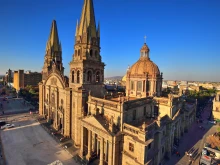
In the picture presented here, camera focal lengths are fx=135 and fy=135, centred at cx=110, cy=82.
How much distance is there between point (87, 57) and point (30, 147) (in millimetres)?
22834

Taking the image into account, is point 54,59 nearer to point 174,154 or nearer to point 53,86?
point 53,86

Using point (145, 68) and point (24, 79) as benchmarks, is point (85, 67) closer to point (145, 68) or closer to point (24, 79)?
point (145, 68)

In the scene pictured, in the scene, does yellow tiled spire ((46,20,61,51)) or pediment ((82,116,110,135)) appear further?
yellow tiled spire ((46,20,61,51))

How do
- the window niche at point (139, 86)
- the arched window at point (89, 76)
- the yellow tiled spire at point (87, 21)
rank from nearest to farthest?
1. the yellow tiled spire at point (87, 21)
2. the arched window at point (89, 76)
3. the window niche at point (139, 86)

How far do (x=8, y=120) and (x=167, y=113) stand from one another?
4861cm

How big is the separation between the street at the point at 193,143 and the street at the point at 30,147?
20.2m

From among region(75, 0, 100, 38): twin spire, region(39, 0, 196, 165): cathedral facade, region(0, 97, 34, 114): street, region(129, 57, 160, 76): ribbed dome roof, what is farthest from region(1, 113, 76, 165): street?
region(75, 0, 100, 38): twin spire

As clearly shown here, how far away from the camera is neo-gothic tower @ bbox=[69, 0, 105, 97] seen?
29614mm

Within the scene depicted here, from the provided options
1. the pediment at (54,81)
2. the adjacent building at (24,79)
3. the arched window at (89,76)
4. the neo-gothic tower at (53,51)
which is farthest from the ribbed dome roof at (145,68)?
the adjacent building at (24,79)

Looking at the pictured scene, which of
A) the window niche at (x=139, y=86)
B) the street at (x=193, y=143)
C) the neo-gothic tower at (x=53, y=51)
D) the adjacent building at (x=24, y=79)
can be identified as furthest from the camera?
the adjacent building at (x=24, y=79)

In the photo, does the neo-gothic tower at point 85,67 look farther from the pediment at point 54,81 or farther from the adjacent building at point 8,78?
the adjacent building at point 8,78

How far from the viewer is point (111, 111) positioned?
23.3 meters

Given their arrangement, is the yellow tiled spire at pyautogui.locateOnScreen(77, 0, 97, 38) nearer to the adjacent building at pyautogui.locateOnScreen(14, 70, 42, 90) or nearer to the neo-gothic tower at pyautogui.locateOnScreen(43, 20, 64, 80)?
the neo-gothic tower at pyautogui.locateOnScreen(43, 20, 64, 80)

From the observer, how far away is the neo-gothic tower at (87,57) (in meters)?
29.6
